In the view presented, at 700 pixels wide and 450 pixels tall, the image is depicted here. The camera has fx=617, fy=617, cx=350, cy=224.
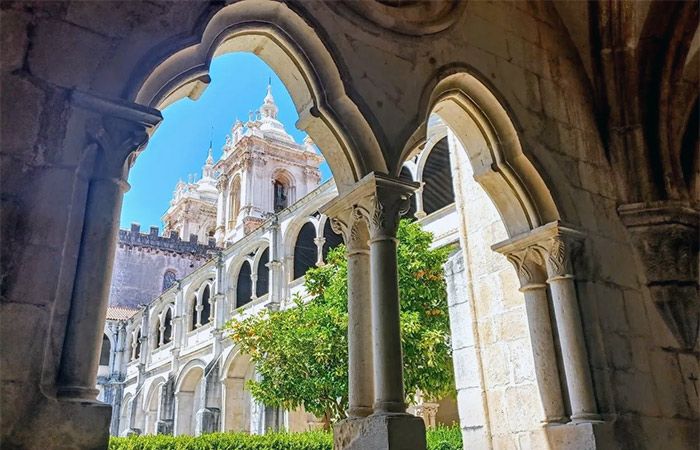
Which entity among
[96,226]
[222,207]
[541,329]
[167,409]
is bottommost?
[541,329]

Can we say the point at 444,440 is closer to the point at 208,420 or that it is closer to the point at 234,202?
A: the point at 208,420

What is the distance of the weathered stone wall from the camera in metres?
35.1

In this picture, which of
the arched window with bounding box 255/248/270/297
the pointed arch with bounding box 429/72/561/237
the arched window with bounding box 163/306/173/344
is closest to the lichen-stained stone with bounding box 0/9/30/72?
the pointed arch with bounding box 429/72/561/237

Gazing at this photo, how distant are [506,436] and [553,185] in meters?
1.68

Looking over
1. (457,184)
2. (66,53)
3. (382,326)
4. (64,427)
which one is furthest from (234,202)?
(64,427)

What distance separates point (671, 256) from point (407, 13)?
8.01 feet

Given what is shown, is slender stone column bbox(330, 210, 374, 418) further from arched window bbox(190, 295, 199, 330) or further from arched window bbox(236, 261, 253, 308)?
arched window bbox(190, 295, 199, 330)

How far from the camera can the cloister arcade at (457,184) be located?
229 cm

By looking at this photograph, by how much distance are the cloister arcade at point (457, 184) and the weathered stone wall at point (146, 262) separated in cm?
3250

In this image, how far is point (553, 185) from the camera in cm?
406

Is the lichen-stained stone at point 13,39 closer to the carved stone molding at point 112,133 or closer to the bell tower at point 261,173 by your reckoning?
the carved stone molding at point 112,133

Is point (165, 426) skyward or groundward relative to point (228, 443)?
skyward

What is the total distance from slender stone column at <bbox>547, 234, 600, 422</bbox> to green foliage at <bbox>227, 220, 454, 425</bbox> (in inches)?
200

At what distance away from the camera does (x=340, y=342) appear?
960 centimetres
